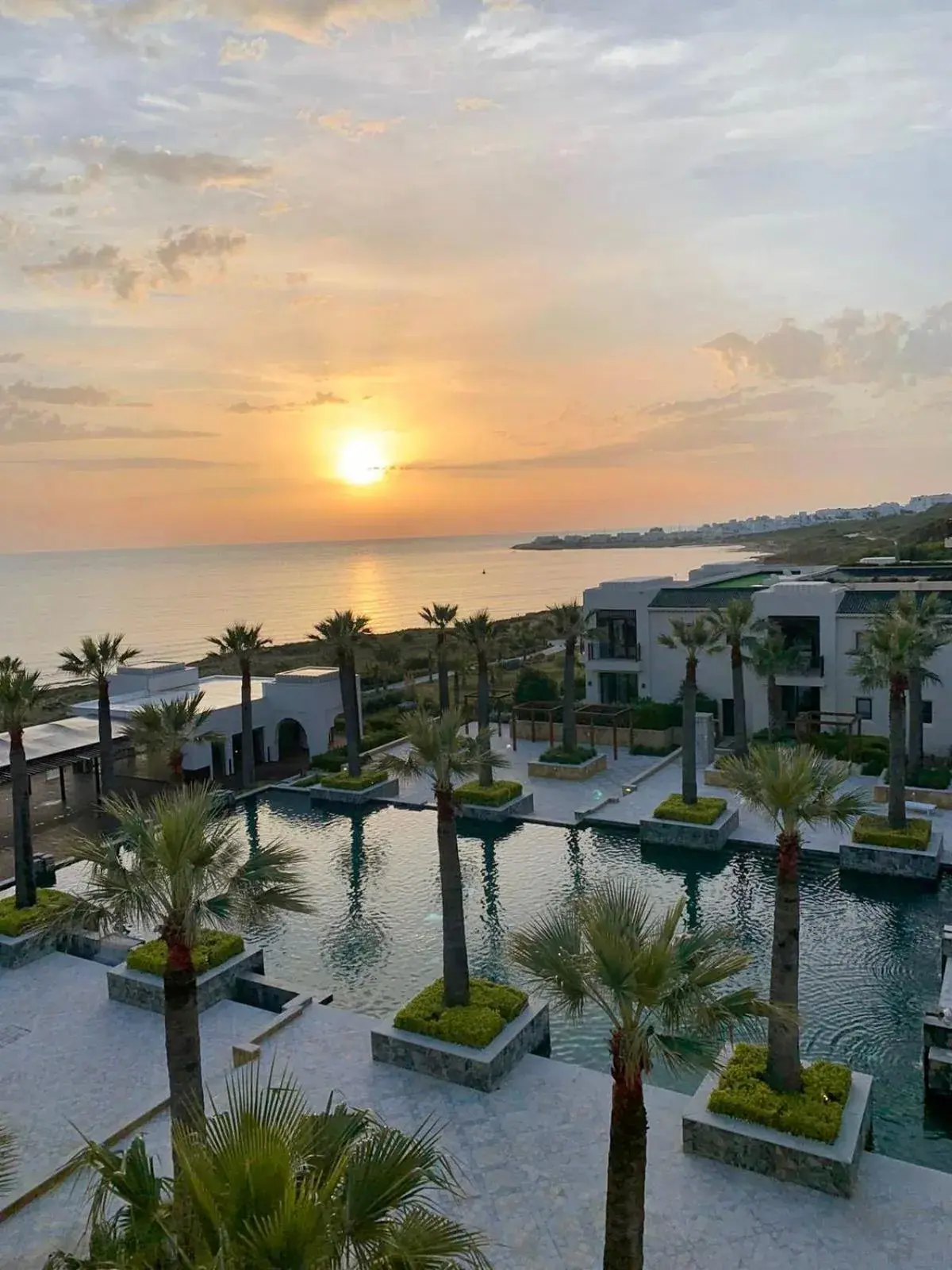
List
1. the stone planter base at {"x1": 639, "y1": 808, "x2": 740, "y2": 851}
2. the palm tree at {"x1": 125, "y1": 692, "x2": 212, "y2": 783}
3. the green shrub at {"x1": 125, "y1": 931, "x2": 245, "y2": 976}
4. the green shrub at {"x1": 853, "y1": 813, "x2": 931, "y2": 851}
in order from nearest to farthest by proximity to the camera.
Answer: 1. the green shrub at {"x1": 125, "y1": 931, "x2": 245, "y2": 976}
2. the green shrub at {"x1": 853, "y1": 813, "x2": 931, "y2": 851}
3. the palm tree at {"x1": 125, "y1": 692, "x2": 212, "y2": 783}
4. the stone planter base at {"x1": 639, "y1": 808, "x2": 740, "y2": 851}

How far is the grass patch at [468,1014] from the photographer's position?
523 inches

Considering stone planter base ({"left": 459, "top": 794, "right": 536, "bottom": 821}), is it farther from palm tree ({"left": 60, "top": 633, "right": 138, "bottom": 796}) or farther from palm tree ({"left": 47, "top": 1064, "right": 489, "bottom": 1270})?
palm tree ({"left": 47, "top": 1064, "right": 489, "bottom": 1270})

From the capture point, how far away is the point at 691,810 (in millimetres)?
24062

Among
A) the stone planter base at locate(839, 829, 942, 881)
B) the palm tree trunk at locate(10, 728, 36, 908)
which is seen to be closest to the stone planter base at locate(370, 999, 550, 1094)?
the palm tree trunk at locate(10, 728, 36, 908)

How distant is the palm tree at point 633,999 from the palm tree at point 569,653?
21918 mm

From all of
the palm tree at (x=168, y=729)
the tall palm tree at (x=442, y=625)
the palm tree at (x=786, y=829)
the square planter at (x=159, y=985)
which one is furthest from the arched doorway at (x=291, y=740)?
the palm tree at (x=786, y=829)

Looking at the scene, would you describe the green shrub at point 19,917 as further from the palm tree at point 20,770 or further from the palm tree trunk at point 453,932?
the palm tree trunk at point 453,932

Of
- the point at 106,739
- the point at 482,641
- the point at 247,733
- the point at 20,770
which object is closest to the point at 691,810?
the point at 482,641

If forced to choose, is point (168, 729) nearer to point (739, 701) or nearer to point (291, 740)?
point (291, 740)

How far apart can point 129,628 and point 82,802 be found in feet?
342

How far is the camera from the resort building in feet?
104

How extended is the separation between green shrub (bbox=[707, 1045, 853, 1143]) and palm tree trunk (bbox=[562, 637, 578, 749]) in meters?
19.1

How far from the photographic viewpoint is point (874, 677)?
24.9 meters

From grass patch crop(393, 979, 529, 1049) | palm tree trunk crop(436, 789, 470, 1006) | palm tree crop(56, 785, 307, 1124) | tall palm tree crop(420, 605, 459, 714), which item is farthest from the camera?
tall palm tree crop(420, 605, 459, 714)
